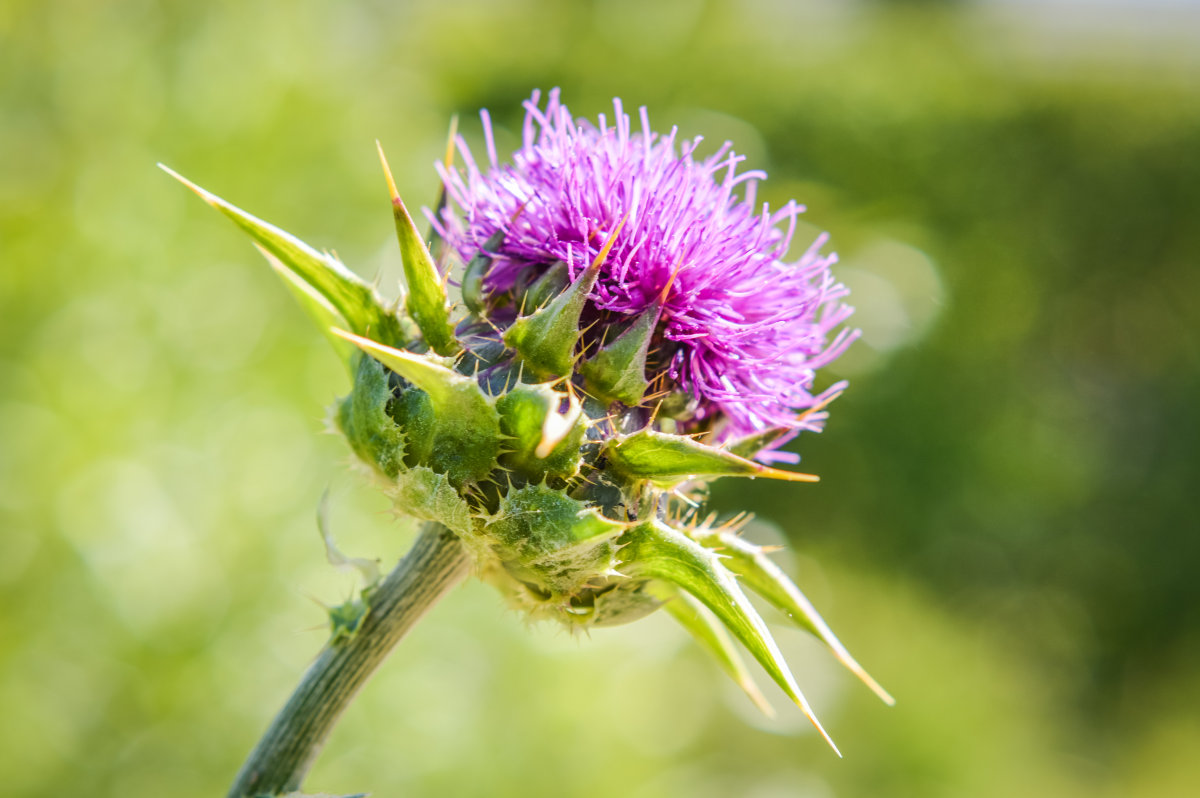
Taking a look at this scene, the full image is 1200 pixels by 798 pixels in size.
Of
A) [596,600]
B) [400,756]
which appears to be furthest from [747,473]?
[400,756]

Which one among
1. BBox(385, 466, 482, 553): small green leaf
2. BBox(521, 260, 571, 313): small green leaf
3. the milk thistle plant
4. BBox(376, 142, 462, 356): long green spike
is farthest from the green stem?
BBox(521, 260, 571, 313): small green leaf

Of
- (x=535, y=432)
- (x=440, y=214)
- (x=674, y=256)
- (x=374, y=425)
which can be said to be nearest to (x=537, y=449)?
(x=535, y=432)

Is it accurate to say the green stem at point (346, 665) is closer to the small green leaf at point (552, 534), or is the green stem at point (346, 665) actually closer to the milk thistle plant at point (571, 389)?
the milk thistle plant at point (571, 389)

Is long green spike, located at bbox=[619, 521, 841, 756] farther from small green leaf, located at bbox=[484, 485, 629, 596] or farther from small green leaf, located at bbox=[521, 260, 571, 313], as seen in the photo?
small green leaf, located at bbox=[521, 260, 571, 313]

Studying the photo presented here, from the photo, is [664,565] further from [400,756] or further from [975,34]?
[975,34]

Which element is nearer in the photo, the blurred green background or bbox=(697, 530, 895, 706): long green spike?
bbox=(697, 530, 895, 706): long green spike

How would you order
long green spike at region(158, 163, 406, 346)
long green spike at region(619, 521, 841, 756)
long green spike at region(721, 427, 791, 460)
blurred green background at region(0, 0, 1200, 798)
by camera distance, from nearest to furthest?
1. long green spike at region(619, 521, 841, 756)
2. long green spike at region(158, 163, 406, 346)
3. long green spike at region(721, 427, 791, 460)
4. blurred green background at region(0, 0, 1200, 798)
